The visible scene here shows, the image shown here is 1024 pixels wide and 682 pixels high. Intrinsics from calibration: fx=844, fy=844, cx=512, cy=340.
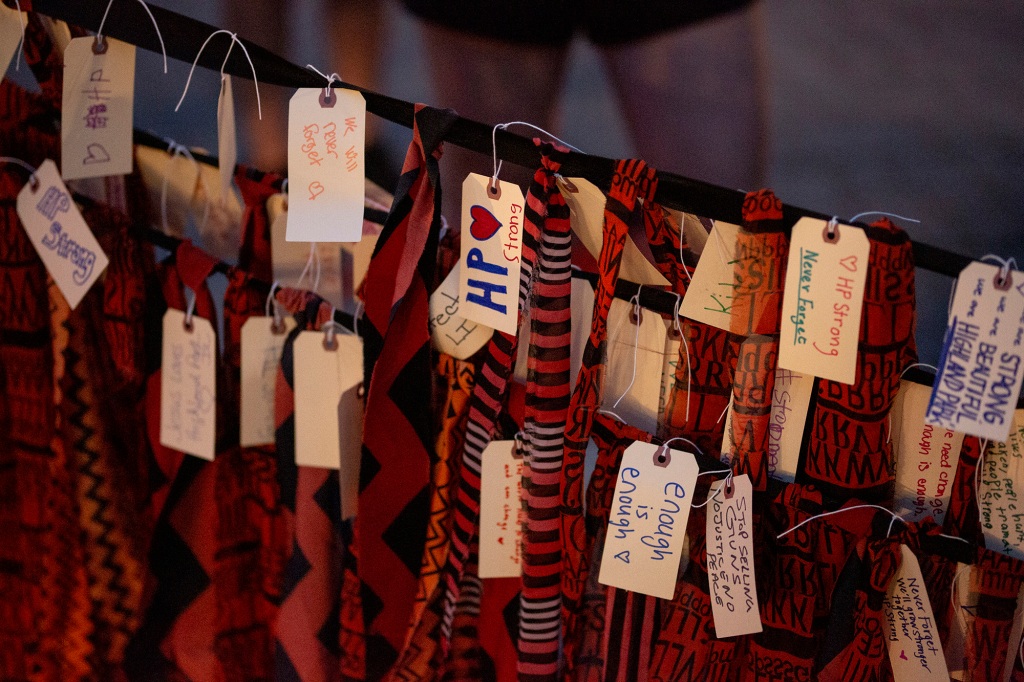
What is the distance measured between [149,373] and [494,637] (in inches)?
19.4

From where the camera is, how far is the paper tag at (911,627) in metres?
0.66

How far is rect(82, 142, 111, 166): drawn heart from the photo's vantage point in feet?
2.87

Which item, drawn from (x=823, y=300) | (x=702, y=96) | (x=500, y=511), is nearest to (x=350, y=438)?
(x=500, y=511)

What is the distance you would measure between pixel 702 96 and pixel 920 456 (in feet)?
2.54

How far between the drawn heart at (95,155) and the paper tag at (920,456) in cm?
80

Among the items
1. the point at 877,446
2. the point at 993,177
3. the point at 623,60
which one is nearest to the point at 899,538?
the point at 877,446

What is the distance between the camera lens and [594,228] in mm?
744

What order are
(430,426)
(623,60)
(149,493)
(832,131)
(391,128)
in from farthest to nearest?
1. (391,128)
2. (623,60)
3. (832,131)
4. (149,493)
5. (430,426)

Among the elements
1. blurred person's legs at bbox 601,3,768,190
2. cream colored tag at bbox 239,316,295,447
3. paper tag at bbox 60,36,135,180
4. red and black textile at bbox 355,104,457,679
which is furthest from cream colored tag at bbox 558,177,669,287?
blurred person's legs at bbox 601,3,768,190

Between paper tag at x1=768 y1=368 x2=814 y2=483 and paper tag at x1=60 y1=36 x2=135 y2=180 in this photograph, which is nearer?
paper tag at x1=768 y1=368 x2=814 y2=483

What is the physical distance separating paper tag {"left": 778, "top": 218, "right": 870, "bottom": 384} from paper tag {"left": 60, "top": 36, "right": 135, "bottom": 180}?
26.4 inches

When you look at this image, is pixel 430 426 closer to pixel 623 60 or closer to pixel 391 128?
pixel 623 60

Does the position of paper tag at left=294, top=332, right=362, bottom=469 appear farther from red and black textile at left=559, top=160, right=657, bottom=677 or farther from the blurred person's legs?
the blurred person's legs

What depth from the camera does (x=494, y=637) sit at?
897mm
